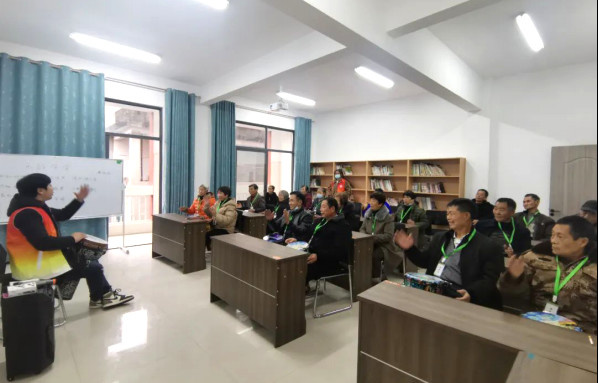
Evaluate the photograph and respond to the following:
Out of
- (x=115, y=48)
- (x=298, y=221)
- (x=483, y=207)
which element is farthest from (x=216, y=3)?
(x=483, y=207)

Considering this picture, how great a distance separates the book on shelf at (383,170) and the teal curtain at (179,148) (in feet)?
13.9

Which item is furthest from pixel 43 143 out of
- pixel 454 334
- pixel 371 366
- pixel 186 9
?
pixel 454 334

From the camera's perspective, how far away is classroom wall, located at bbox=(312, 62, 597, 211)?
463cm

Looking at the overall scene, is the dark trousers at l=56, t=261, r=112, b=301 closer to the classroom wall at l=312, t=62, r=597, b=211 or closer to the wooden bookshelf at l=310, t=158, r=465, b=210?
the classroom wall at l=312, t=62, r=597, b=211

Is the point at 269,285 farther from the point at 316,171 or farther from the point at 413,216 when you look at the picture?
the point at 316,171

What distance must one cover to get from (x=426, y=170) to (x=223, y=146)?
449cm

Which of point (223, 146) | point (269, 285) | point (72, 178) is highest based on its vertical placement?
point (223, 146)

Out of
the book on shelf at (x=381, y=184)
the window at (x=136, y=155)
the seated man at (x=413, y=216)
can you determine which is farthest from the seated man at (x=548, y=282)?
the window at (x=136, y=155)

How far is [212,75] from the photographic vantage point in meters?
5.79

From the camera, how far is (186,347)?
96.4 inches

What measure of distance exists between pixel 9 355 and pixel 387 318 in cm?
245

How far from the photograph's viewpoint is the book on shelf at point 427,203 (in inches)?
252

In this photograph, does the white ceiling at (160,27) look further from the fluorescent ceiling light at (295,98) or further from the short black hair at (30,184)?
the short black hair at (30,184)

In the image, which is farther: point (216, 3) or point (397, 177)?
point (397, 177)
